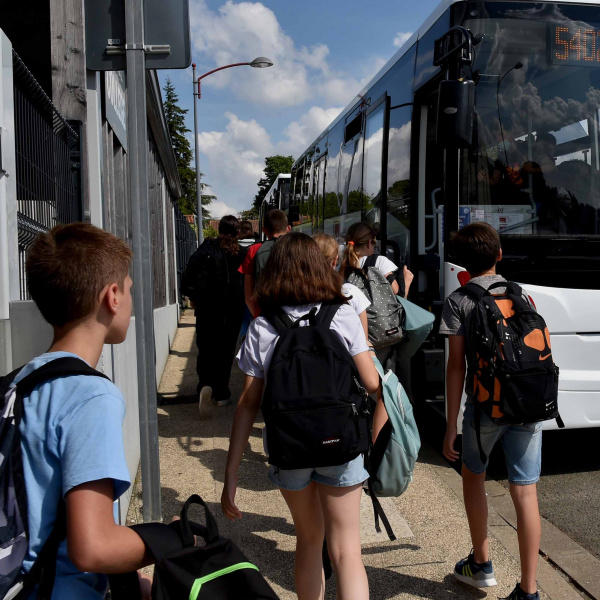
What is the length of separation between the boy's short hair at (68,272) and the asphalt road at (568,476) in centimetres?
362

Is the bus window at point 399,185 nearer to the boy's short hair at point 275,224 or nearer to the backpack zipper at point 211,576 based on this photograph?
the boy's short hair at point 275,224

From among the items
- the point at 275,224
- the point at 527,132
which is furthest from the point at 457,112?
the point at 275,224

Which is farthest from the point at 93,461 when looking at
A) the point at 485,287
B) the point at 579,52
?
the point at 579,52

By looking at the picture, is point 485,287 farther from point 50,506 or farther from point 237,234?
point 237,234

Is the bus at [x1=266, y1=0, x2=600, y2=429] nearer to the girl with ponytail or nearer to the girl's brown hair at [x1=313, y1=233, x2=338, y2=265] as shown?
the girl with ponytail

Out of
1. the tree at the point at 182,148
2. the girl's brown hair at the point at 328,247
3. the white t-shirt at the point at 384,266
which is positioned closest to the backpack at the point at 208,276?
the white t-shirt at the point at 384,266

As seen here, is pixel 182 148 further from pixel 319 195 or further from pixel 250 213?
pixel 319 195

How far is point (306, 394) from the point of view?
8.16 ft

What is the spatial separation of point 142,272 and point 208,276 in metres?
3.25

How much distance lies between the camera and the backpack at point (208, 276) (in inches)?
288

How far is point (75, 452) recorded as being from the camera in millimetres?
1463

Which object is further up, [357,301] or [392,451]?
[357,301]

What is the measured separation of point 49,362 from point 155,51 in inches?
114

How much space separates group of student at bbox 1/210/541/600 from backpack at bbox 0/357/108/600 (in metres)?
0.02
